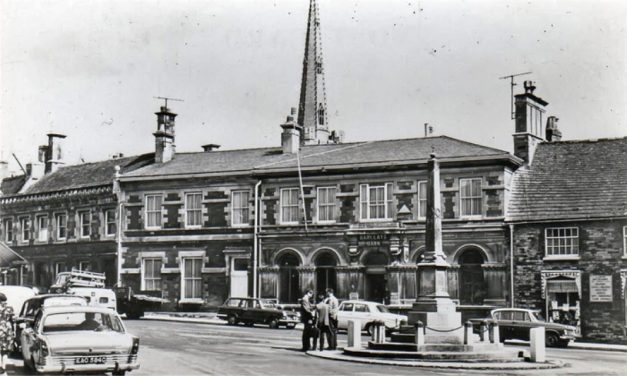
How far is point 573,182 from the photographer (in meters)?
38.3

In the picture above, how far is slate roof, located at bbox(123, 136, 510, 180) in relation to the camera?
39.6m

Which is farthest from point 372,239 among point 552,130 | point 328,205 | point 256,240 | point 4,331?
point 4,331

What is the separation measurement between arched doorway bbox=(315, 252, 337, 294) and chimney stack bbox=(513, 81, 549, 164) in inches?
388

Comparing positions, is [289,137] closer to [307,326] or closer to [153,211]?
[153,211]

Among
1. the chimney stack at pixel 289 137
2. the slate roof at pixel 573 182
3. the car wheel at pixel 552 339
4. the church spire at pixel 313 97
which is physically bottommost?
the car wheel at pixel 552 339

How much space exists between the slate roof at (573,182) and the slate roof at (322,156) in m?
2.39

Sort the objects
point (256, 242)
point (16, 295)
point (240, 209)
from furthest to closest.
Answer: point (240, 209) → point (256, 242) → point (16, 295)

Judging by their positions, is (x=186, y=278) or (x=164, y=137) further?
(x=164, y=137)

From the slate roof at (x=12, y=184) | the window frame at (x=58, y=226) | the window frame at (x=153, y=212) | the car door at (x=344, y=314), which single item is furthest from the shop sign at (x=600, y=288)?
the slate roof at (x=12, y=184)

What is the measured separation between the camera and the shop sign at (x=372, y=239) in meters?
39.5

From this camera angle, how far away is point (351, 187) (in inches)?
1606

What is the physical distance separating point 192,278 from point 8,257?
32.3ft

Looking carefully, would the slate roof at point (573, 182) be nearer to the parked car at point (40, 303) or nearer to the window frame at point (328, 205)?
the window frame at point (328, 205)

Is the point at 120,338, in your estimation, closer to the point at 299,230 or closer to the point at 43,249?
the point at 299,230
